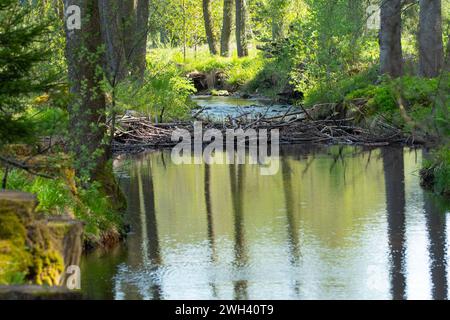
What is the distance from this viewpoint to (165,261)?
13633 mm

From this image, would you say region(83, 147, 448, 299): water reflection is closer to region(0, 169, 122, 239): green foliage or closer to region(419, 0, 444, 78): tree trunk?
region(0, 169, 122, 239): green foliage

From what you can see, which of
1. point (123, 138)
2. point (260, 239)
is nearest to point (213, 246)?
point (260, 239)

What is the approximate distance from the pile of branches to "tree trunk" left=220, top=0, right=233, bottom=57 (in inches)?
1118

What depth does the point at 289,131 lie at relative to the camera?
91.4ft

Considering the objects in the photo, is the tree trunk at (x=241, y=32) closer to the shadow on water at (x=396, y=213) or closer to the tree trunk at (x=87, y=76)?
the shadow on water at (x=396, y=213)

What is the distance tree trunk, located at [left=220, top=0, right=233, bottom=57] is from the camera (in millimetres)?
56812

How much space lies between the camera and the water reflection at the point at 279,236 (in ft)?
39.7

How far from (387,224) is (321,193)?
3.31 metres

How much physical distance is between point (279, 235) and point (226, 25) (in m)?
42.7

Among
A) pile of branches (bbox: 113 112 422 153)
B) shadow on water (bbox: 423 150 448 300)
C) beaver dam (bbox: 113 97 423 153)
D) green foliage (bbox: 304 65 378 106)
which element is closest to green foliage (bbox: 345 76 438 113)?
beaver dam (bbox: 113 97 423 153)

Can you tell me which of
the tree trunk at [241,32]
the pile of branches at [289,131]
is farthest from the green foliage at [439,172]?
the tree trunk at [241,32]

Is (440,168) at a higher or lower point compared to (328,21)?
lower

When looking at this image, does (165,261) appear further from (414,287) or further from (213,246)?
(414,287)

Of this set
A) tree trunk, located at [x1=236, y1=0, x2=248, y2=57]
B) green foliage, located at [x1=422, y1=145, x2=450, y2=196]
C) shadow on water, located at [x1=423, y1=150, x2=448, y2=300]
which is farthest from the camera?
tree trunk, located at [x1=236, y1=0, x2=248, y2=57]
